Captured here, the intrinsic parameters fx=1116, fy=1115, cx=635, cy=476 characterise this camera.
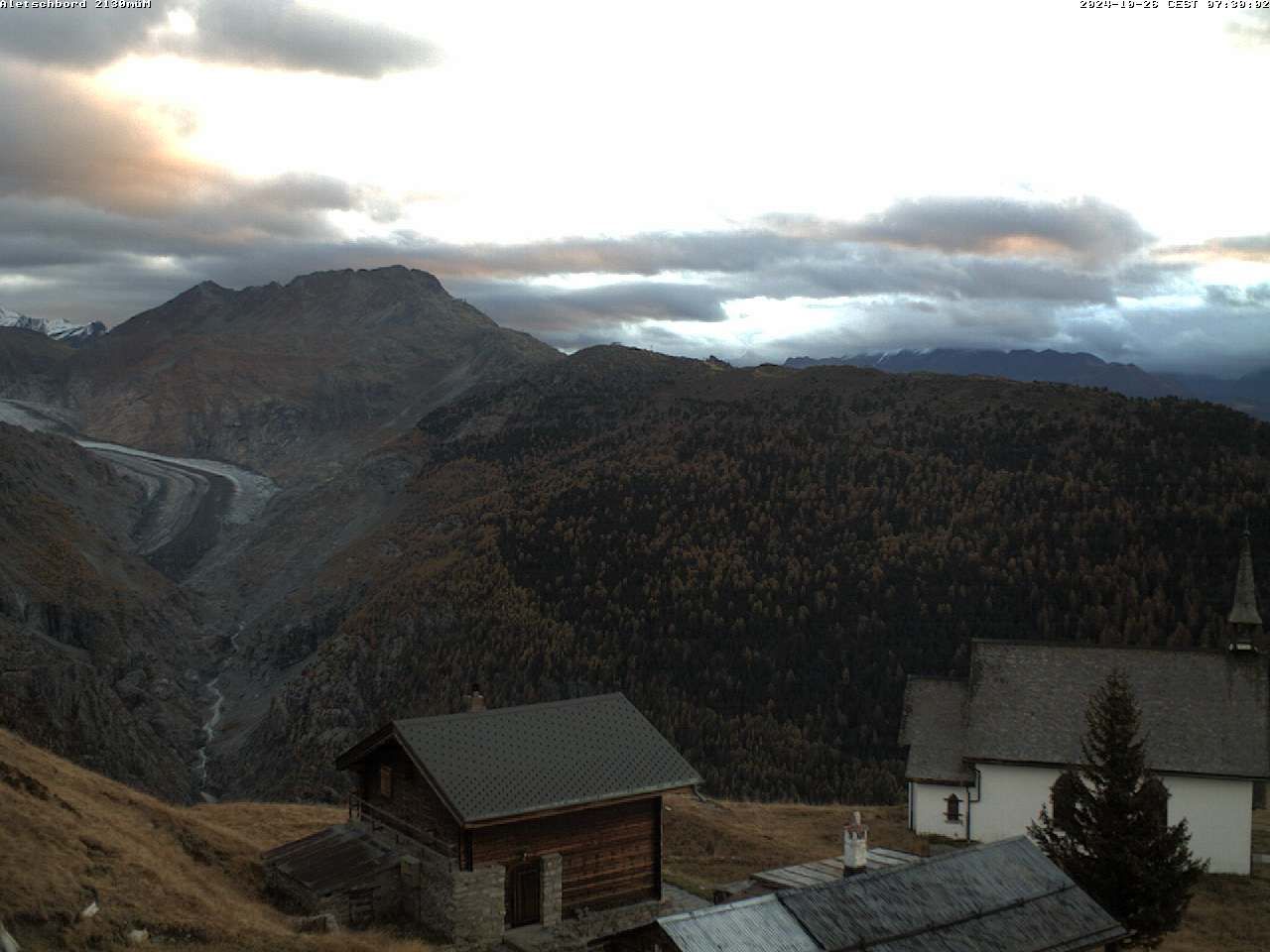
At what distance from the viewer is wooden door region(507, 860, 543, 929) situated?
26.3 metres

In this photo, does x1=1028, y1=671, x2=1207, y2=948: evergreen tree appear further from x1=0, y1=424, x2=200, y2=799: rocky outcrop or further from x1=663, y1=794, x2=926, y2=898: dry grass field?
x1=0, y1=424, x2=200, y2=799: rocky outcrop

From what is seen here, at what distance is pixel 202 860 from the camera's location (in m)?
28.3

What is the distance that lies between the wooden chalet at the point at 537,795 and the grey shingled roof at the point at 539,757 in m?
0.03

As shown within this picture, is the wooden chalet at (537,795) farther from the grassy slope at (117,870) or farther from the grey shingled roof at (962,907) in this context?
the grey shingled roof at (962,907)

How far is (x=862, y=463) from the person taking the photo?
106625 millimetres

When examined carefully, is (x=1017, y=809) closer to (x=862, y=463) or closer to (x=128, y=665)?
(x=862, y=463)

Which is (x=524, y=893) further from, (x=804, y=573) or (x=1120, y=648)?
(x=804, y=573)

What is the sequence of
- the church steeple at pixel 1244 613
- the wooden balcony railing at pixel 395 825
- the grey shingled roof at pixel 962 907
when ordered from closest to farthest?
the grey shingled roof at pixel 962 907, the wooden balcony railing at pixel 395 825, the church steeple at pixel 1244 613

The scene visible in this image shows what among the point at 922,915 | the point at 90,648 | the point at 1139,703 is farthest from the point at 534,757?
the point at 90,648

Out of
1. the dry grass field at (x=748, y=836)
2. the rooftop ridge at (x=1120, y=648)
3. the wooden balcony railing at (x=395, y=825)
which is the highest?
the rooftop ridge at (x=1120, y=648)

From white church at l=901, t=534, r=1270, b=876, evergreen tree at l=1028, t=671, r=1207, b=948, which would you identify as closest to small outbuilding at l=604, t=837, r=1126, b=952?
evergreen tree at l=1028, t=671, r=1207, b=948

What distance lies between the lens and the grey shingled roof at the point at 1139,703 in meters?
37.4

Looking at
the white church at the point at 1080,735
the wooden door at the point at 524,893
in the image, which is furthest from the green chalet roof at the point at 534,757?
the white church at the point at 1080,735

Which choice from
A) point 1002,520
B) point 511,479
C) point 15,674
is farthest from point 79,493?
point 1002,520
